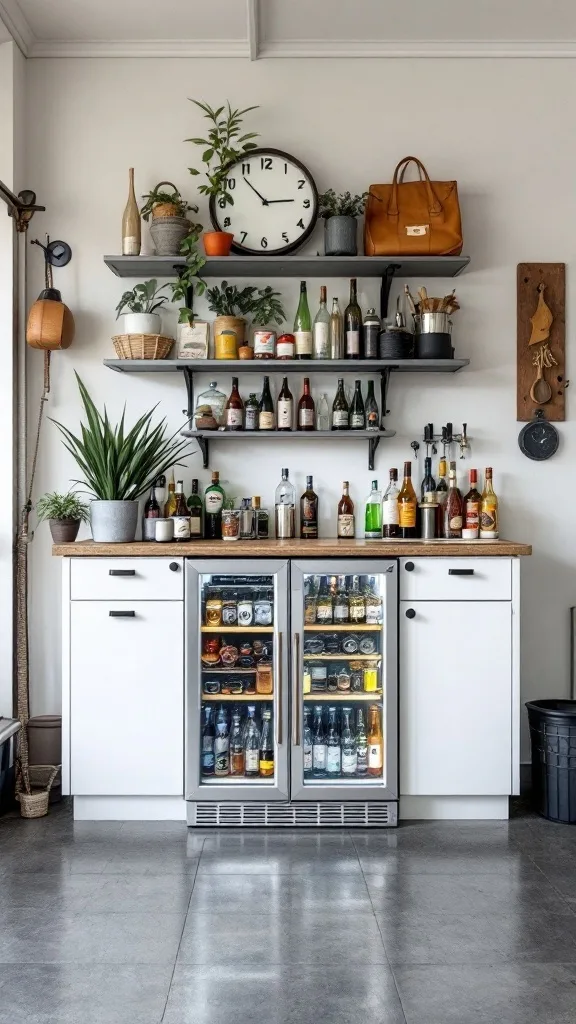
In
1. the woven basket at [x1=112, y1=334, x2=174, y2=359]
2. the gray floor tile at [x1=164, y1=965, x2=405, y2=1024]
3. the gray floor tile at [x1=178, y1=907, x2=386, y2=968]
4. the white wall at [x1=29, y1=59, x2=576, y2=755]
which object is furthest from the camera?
the white wall at [x1=29, y1=59, x2=576, y2=755]

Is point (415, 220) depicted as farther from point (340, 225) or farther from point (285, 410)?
point (285, 410)

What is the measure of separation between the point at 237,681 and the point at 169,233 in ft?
6.20

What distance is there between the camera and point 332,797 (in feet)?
10.0

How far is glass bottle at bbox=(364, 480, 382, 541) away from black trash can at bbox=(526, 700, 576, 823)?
0.98 meters

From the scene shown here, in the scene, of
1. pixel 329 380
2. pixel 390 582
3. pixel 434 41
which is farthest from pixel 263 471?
pixel 434 41

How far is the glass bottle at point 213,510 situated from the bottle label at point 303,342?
64 cm

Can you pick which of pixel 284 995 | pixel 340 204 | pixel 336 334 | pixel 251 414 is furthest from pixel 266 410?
pixel 284 995

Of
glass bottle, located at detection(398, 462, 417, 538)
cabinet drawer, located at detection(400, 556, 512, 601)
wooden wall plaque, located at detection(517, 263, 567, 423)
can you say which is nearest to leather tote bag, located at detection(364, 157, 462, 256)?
wooden wall plaque, located at detection(517, 263, 567, 423)

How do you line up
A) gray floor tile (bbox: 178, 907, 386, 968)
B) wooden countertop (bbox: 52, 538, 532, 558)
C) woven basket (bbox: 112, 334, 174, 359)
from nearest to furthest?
gray floor tile (bbox: 178, 907, 386, 968), wooden countertop (bbox: 52, 538, 532, 558), woven basket (bbox: 112, 334, 174, 359)

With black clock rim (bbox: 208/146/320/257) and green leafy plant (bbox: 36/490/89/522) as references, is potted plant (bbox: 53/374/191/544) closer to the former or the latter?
green leafy plant (bbox: 36/490/89/522)

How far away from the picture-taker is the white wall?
12.0 ft

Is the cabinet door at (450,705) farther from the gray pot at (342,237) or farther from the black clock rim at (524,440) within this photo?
the gray pot at (342,237)

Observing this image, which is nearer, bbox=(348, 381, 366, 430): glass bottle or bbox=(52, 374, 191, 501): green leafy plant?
bbox=(52, 374, 191, 501): green leafy plant

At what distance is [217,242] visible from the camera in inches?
136
